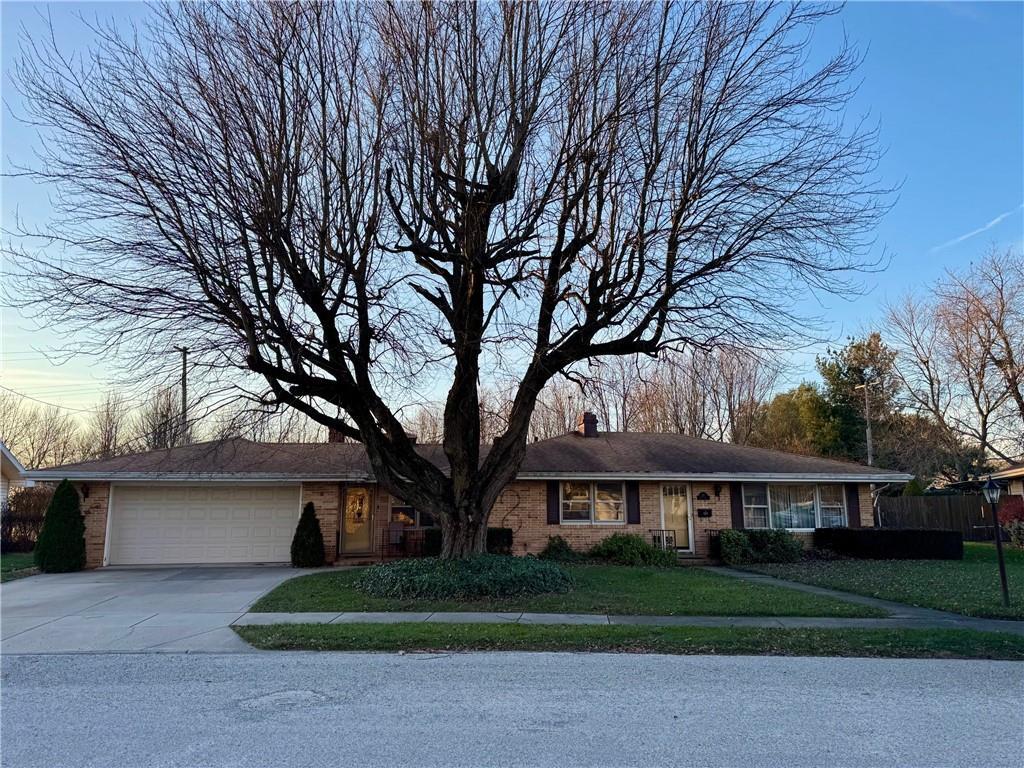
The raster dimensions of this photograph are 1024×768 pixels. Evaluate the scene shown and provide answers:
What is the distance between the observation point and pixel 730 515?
19578 millimetres

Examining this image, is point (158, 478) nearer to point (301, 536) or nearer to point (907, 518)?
point (301, 536)

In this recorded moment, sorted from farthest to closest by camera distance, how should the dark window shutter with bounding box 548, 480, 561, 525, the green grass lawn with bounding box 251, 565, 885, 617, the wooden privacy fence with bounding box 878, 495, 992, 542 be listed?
the wooden privacy fence with bounding box 878, 495, 992, 542 < the dark window shutter with bounding box 548, 480, 561, 525 < the green grass lawn with bounding box 251, 565, 885, 617

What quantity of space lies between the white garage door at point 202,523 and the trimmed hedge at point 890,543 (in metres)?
14.8

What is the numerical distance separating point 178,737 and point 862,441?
3799 centimetres

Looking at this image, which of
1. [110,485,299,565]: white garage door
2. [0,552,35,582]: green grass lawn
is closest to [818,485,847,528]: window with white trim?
[110,485,299,565]: white garage door

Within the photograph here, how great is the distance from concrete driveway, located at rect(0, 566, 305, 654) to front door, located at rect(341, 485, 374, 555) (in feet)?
9.74

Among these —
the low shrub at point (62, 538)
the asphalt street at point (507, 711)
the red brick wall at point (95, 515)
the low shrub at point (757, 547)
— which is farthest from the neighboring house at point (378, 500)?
the asphalt street at point (507, 711)

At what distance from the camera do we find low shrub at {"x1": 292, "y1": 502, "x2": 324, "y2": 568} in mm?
17484

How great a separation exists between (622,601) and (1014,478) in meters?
26.4

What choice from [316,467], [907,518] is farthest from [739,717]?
[907,518]

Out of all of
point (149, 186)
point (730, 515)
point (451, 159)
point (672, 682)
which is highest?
point (451, 159)

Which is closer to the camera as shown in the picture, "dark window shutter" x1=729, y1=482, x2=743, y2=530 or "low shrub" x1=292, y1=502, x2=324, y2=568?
"low shrub" x1=292, y1=502, x2=324, y2=568

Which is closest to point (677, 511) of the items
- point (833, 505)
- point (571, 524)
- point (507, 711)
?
point (571, 524)

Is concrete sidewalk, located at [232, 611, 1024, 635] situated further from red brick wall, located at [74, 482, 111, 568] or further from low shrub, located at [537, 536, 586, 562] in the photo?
red brick wall, located at [74, 482, 111, 568]
